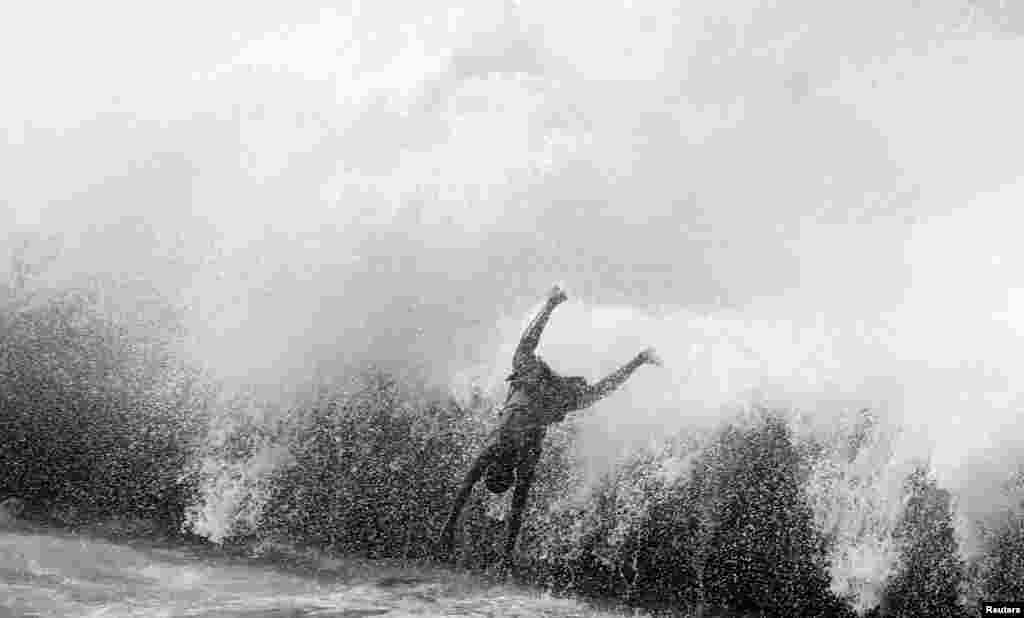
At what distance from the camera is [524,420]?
429 inches

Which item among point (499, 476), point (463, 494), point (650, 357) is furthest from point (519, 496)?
point (650, 357)

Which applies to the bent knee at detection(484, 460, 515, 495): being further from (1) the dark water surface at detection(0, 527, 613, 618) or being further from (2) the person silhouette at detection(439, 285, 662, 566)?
(1) the dark water surface at detection(0, 527, 613, 618)

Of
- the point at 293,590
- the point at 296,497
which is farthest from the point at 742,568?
the point at 296,497

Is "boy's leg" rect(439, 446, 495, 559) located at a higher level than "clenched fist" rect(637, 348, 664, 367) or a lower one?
lower

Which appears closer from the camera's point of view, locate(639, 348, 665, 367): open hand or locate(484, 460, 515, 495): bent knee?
locate(639, 348, 665, 367): open hand

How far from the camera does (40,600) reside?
8.45 meters

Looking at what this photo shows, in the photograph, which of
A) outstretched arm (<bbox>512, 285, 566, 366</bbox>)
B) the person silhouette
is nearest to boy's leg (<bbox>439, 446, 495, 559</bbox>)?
the person silhouette

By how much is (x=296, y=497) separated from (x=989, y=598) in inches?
379

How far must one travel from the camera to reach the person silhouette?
10828mm

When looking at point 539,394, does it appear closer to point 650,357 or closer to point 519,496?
point 519,496

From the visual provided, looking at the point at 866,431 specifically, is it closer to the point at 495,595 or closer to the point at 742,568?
the point at 742,568
